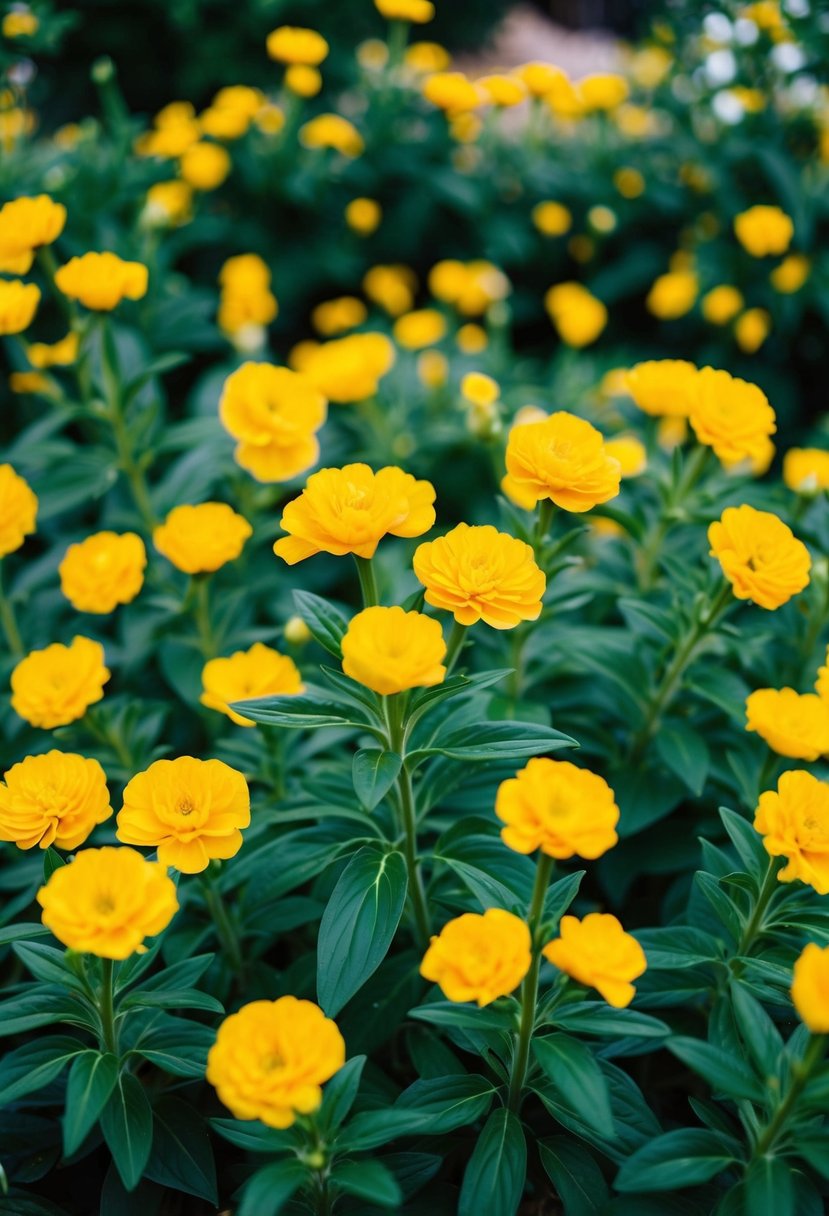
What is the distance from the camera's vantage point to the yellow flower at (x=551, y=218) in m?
3.47

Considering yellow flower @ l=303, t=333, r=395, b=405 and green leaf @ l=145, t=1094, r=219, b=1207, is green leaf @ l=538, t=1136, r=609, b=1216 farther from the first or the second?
yellow flower @ l=303, t=333, r=395, b=405

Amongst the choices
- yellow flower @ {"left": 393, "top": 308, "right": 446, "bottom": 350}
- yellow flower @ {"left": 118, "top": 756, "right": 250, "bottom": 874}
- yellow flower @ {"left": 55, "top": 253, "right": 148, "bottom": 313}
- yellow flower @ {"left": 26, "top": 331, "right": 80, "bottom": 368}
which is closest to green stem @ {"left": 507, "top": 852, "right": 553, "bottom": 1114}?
yellow flower @ {"left": 118, "top": 756, "right": 250, "bottom": 874}

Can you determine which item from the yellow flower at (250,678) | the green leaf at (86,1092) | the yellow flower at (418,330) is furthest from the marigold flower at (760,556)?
the yellow flower at (418,330)

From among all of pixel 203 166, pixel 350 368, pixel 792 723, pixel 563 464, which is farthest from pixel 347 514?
pixel 203 166

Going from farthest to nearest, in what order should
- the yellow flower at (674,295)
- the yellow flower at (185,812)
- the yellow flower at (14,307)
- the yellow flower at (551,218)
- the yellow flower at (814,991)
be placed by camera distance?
the yellow flower at (551,218) → the yellow flower at (674,295) → the yellow flower at (14,307) → the yellow flower at (185,812) → the yellow flower at (814,991)

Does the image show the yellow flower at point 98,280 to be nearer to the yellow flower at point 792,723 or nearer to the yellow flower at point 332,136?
the yellow flower at point 792,723

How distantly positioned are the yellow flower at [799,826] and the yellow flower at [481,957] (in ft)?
1.10

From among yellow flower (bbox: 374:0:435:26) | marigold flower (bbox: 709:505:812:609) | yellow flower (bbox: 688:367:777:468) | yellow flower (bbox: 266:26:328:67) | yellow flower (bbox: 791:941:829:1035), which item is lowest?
yellow flower (bbox: 791:941:829:1035)

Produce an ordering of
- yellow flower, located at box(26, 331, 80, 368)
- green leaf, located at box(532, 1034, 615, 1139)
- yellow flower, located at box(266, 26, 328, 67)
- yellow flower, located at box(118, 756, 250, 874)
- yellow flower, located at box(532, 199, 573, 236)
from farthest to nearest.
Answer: yellow flower, located at box(532, 199, 573, 236), yellow flower, located at box(266, 26, 328, 67), yellow flower, located at box(26, 331, 80, 368), yellow flower, located at box(118, 756, 250, 874), green leaf, located at box(532, 1034, 615, 1139)

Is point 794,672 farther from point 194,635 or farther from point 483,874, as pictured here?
point 194,635

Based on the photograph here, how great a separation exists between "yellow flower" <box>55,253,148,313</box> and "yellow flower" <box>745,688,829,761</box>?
1347 millimetres

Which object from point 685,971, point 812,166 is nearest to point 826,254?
point 812,166

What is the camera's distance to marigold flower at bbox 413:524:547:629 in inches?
46.9

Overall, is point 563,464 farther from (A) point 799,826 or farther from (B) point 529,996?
(B) point 529,996
